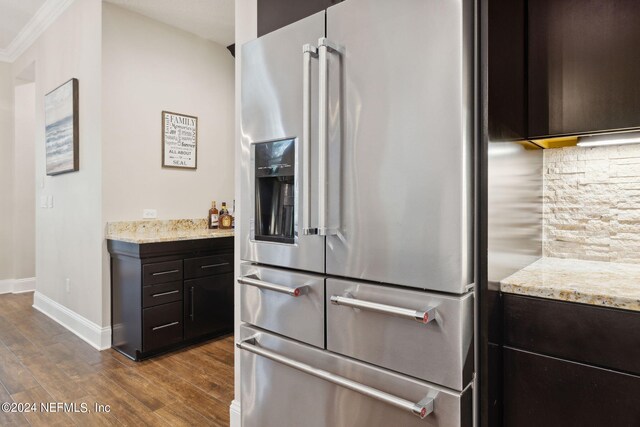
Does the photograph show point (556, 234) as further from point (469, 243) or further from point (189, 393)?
point (189, 393)

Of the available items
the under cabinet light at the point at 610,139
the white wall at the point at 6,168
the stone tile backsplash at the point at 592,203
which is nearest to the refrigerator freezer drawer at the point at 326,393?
the stone tile backsplash at the point at 592,203

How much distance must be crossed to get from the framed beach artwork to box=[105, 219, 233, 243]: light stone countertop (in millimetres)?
784

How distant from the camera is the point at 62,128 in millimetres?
3645

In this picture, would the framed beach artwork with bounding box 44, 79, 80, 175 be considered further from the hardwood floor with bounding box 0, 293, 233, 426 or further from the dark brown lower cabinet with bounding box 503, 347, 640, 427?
the dark brown lower cabinet with bounding box 503, 347, 640, 427

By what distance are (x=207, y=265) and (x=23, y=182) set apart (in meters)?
3.41

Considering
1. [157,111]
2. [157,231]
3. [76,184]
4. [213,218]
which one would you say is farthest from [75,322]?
[157,111]

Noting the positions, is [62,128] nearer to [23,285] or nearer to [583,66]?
[23,285]

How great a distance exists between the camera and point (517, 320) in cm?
120

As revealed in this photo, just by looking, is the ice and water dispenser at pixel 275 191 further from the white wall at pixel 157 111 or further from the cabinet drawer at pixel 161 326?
the white wall at pixel 157 111

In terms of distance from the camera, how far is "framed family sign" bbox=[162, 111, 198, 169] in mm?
3551

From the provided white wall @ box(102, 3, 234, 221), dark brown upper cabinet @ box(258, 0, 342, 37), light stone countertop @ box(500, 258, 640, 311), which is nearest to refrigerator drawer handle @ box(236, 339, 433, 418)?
light stone countertop @ box(500, 258, 640, 311)

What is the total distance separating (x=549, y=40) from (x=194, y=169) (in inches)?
125

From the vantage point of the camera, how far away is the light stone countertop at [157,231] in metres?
2.96

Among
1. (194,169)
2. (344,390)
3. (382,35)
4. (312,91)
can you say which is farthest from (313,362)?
(194,169)
